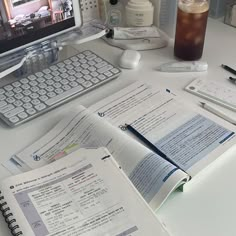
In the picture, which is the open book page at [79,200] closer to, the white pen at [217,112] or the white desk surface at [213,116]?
the white desk surface at [213,116]

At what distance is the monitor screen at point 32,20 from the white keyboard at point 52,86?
73mm

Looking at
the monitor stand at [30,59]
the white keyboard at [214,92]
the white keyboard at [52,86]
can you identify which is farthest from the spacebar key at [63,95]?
the white keyboard at [214,92]

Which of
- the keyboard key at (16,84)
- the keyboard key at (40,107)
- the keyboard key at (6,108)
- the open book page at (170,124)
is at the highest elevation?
the keyboard key at (16,84)

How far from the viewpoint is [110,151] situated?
2.32ft

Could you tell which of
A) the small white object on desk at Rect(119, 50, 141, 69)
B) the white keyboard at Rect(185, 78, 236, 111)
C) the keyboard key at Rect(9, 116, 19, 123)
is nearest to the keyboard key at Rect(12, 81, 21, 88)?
the keyboard key at Rect(9, 116, 19, 123)

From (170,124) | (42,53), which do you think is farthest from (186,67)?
(42,53)

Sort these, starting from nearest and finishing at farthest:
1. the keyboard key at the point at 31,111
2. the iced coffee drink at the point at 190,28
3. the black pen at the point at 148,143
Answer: the black pen at the point at 148,143 → the keyboard key at the point at 31,111 → the iced coffee drink at the point at 190,28

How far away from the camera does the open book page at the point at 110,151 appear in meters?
0.64

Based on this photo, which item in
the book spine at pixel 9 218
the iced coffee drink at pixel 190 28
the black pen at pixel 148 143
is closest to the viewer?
the book spine at pixel 9 218

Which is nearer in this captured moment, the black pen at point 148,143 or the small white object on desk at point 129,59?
the black pen at point 148,143

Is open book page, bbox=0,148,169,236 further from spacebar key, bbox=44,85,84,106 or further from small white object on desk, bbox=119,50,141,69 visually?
small white object on desk, bbox=119,50,141,69

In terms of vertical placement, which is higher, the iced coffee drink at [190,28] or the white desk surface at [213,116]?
the iced coffee drink at [190,28]

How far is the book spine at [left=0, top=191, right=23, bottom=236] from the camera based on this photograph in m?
0.57

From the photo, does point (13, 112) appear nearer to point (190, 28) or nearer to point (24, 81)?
point (24, 81)
